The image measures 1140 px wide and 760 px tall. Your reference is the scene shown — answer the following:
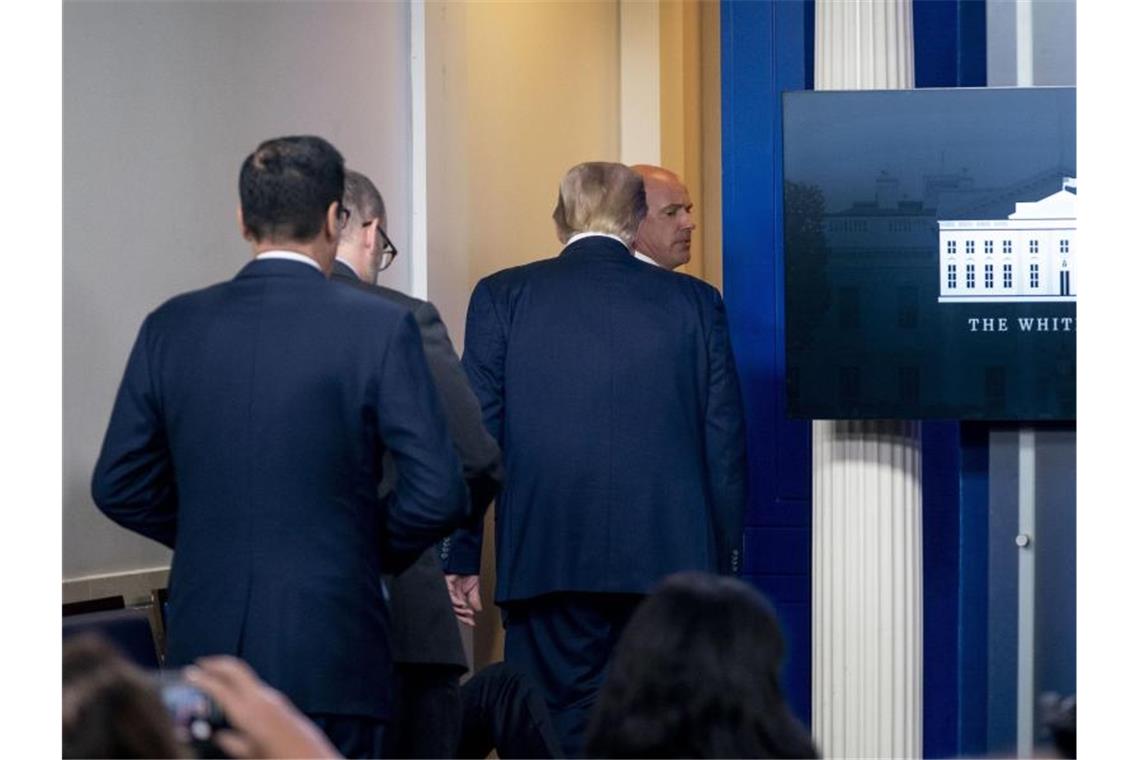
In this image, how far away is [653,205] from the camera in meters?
5.53

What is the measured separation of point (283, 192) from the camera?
2.96m

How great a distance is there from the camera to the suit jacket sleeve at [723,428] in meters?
4.22

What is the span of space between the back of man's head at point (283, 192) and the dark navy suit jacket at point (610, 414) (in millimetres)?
1352

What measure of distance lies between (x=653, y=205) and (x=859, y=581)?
1.74 metres

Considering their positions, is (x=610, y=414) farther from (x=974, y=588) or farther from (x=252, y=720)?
(x=252, y=720)

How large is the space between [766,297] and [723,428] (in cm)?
164

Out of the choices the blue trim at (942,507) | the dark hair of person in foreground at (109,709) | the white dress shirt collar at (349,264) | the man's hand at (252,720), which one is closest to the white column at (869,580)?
the blue trim at (942,507)

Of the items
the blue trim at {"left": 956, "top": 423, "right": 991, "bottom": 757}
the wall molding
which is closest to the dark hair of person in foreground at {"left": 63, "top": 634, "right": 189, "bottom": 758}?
the wall molding

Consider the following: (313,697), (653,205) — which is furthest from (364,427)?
(653,205)

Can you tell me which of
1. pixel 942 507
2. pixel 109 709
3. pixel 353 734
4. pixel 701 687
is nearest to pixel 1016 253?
pixel 353 734

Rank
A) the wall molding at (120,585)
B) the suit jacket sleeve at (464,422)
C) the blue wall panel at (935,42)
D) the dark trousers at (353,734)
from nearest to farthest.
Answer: the dark trousers at (353,734)
the suit jacket sleeve at (464,422)
the wall molding at (120,585)
the blue wall panel at (935,42)

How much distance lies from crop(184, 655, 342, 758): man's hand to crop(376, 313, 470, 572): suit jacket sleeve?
1.14m

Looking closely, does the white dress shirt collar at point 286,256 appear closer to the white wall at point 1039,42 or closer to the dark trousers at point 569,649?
the dark trousers at point 569,649

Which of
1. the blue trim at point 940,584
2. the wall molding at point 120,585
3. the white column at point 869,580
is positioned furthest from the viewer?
the blue trim at point 940,584
